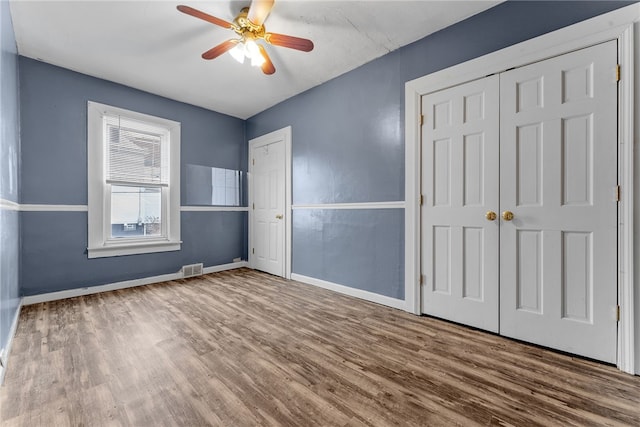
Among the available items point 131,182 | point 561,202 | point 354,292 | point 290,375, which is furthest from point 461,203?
point 131,182

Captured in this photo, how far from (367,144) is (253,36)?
150cm

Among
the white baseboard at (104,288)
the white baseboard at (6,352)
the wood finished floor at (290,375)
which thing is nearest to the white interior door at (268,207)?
the white baseboard at (104,288)

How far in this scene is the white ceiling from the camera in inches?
86.4

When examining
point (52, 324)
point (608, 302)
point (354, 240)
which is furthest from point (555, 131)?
point (52, 324)

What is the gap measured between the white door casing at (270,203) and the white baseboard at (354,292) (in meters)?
0.35

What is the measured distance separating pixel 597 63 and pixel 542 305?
1645 mm

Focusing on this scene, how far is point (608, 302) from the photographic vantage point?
5.65 ft

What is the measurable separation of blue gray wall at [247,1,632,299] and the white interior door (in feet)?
1.02

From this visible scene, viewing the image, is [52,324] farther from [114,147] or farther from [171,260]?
[114,147]

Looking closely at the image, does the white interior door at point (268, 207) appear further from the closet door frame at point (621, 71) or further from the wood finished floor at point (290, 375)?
the closet door frame at point (621, 71)

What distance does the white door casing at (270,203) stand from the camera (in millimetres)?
4004

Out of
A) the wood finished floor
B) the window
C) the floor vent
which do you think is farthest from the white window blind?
the wood finished floor

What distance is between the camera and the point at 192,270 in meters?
4.11

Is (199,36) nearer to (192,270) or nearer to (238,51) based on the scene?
(238,51)
